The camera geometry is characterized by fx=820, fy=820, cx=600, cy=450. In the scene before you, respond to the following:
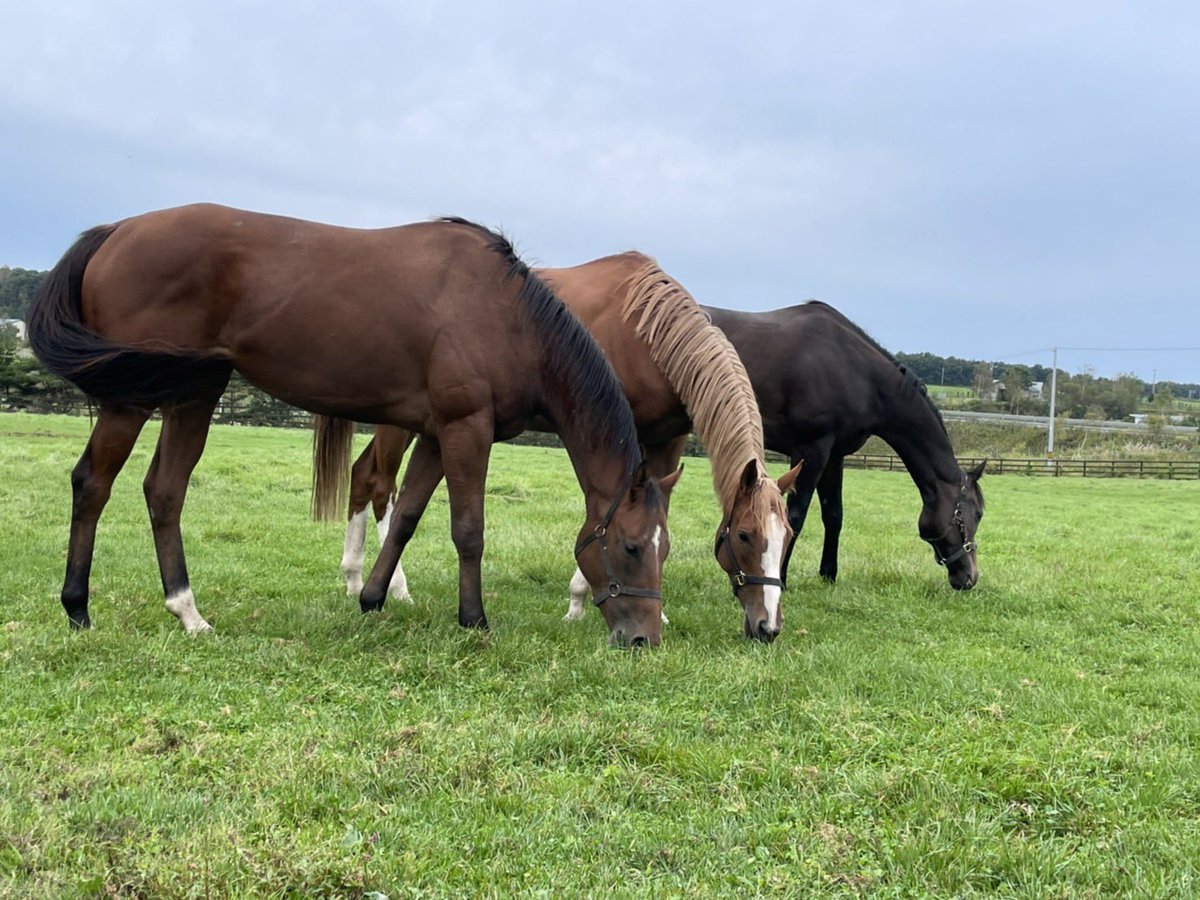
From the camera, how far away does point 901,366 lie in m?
7.28

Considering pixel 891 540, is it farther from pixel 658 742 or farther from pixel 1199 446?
pixel 1199 446

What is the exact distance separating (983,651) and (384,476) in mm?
4320

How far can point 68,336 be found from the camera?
174 inches

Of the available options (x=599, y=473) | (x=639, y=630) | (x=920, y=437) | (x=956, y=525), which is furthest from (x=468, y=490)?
(x=956, y=525)

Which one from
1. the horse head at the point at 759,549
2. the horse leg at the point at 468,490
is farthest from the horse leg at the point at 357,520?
the horse head at the point at 759,549

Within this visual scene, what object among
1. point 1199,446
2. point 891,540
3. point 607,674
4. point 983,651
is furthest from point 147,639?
point 1199,446

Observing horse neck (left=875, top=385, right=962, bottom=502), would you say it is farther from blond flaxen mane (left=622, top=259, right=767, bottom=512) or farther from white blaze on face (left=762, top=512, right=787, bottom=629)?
white blaze on face (left=762, top=512, right=787, bottom=629)

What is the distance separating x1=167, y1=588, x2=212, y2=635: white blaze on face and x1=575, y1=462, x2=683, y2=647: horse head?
2266 millimetres

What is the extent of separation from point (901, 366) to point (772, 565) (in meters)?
3.25

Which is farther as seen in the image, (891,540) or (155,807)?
(891,540)

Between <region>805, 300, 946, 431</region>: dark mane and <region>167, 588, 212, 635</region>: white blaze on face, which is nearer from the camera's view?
<region>167, 588, 212, 635</region>: white blaze on face

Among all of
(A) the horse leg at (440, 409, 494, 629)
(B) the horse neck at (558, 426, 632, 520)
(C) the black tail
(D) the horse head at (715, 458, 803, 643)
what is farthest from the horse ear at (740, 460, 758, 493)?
(C) the black tail

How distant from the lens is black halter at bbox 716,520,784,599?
4.85 meters

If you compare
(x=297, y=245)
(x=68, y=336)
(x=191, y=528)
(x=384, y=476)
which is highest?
(x=297, y=245)
